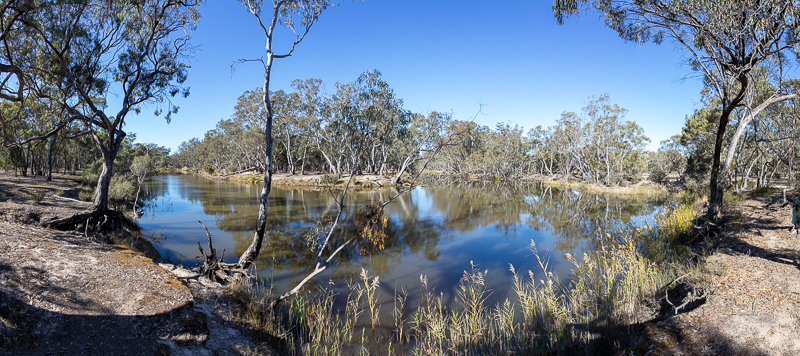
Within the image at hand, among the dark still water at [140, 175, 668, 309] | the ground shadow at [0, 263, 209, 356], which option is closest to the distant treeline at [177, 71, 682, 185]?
the dark still water at [140, 175, 668, 309]

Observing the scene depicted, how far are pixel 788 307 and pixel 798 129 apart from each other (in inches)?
→ 463

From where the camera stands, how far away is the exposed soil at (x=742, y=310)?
344 centimetres

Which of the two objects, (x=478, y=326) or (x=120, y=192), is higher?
(x=120, y=192)

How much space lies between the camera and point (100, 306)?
3.96m

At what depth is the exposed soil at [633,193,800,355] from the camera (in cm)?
344

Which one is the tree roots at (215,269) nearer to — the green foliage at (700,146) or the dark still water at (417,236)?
the dark still water at (417,236)

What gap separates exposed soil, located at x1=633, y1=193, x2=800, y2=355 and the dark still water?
119 inches

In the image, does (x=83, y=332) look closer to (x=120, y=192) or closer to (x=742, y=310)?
(x=742, y=310)

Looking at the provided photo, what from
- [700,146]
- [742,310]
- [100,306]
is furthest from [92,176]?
[700,146]

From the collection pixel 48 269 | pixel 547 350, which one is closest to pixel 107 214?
pixel 48 269

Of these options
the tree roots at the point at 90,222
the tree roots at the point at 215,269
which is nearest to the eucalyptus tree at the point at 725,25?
the tree roots at the point at 215,269

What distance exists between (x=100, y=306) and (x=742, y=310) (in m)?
8.24

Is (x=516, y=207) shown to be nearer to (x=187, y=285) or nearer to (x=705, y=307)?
(x=705, y=307)

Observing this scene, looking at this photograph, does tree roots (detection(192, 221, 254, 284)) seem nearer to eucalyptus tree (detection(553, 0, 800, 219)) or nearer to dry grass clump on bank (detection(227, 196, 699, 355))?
dry grass clump on bank (detection(227, 196, 699, 355))
